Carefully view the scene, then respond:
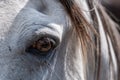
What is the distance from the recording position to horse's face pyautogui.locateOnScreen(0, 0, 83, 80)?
839 millimetres

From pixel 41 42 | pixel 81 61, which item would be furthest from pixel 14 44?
pixel 81 61

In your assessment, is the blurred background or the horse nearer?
the horse

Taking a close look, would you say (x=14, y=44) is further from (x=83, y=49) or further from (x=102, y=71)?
(x=102, y=71)

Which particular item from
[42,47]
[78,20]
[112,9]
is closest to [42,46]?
[42,47]

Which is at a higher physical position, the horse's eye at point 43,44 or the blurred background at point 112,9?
the horse's eye at point 43,44

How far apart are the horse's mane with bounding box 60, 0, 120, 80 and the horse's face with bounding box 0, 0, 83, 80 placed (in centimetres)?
5

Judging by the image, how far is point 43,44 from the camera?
0.89 metres

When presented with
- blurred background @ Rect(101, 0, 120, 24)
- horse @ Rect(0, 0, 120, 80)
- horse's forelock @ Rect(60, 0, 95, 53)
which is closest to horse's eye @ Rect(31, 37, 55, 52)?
horse @ Rect(0, 0, 120, 80)

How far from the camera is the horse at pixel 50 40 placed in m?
0.85

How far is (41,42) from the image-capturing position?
2.91ft

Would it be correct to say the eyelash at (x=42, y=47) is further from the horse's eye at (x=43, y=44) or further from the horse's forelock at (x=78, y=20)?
the horse's forelock at (x=78, y=20)

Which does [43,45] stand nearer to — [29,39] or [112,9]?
[29,39]

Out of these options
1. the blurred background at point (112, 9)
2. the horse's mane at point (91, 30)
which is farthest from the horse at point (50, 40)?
the blurred background at point (112, 9)

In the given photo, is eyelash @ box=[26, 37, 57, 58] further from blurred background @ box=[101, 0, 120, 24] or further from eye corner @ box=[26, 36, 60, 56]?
blurred background @ box=[101, 0, 120, 24]
